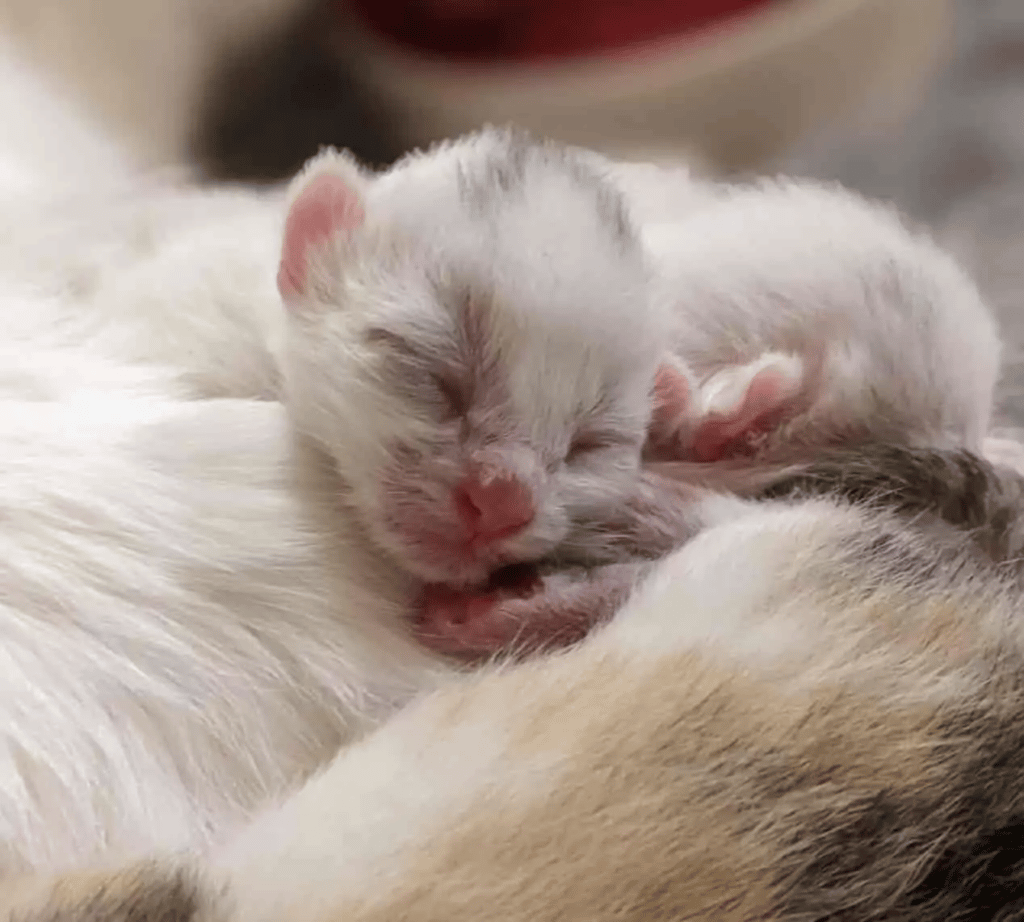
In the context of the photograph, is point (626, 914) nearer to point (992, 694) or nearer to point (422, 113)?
point (992, 694)

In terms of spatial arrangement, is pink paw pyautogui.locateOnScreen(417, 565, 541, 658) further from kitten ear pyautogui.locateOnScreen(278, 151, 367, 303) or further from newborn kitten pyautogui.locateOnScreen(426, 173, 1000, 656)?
kitten ear pyautogui.locateOnScreen(278, 151, 367, 303)

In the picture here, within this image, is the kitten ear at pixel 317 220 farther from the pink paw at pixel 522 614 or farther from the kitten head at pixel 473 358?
the pink paw at pixel 522 614

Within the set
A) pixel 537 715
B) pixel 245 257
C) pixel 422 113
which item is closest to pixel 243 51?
pixel 422 113

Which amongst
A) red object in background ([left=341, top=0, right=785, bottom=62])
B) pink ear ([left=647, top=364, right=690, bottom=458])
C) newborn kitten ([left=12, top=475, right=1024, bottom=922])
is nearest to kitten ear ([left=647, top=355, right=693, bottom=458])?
pink ear ([left=647, top=364, right=690, bottom=458])

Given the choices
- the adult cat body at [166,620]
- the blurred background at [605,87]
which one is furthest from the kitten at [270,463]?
the blurred background at [605,87]

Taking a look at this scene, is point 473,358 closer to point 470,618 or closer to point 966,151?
point 470,618

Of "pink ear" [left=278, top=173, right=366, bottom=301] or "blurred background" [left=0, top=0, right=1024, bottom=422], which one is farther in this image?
"blurred background" [left=0, top=0, right=1024, bottom=422]

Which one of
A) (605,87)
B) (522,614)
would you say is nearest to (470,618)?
(522,614)

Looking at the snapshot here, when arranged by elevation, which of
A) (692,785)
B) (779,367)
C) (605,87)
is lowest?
(692,785)
